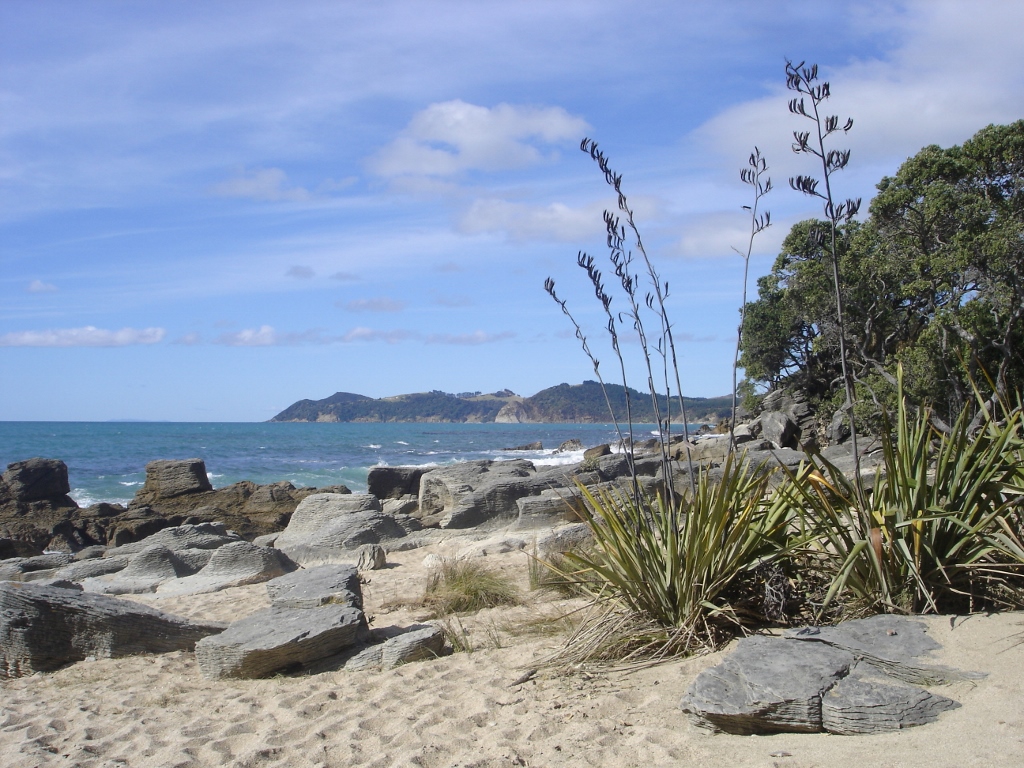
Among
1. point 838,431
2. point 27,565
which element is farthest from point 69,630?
point 838,431

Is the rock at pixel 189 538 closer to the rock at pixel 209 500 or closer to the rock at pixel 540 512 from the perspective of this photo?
the rock at pixel 209 500

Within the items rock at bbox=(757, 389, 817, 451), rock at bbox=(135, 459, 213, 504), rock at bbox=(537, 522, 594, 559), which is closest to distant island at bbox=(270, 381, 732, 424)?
rock at bbox=(757, 389, 817, 451)

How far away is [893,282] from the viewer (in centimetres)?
2225

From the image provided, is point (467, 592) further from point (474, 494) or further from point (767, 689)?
point (474, 494)

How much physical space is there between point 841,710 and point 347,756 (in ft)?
7.70

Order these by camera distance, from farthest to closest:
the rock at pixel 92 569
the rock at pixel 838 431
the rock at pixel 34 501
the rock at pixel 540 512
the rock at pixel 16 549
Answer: the rock at pixel 838 431 < the rock at pixel 34 501 < the rock at pixel 16 549 < the rock at pixel 540 512 < the rock at pixel 92 569

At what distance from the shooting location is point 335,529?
12.8 m

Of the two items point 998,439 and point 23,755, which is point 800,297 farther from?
point 23,755

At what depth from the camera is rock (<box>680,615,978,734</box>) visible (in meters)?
3.50

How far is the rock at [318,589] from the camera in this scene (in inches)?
270

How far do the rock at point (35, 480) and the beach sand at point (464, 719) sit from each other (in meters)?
17.4

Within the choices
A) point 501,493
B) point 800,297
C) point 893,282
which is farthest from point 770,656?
point 800,297

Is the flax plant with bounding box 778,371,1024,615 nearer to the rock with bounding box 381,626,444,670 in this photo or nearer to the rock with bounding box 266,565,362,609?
the rock with bounding box 381,626,444,670

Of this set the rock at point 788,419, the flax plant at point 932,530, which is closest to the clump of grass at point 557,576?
the flax plant at point 932,530
